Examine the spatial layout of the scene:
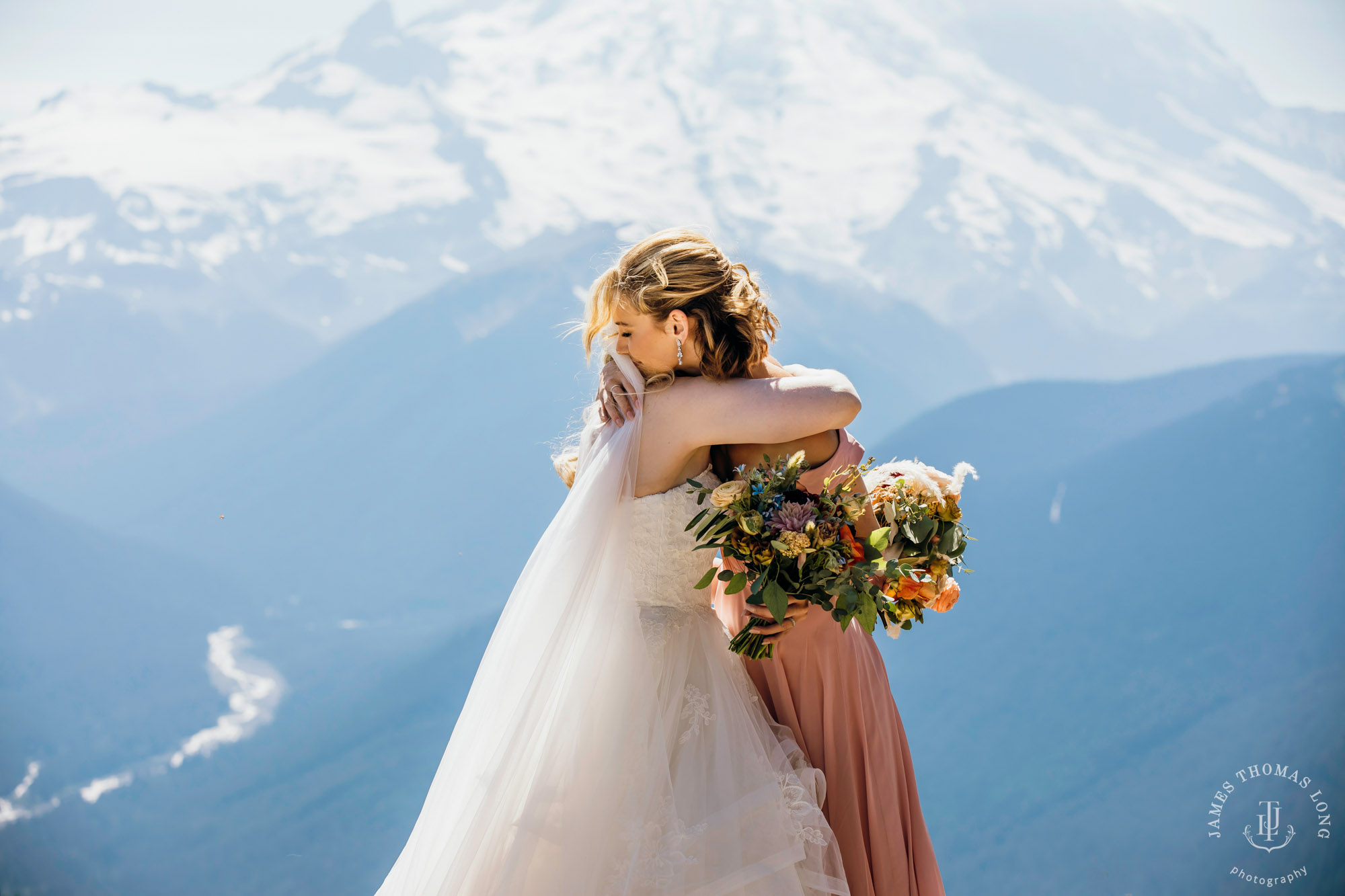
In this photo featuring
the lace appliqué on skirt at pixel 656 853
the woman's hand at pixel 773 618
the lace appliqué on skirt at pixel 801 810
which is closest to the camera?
the lace appliqué on skirt at pixel 656 853

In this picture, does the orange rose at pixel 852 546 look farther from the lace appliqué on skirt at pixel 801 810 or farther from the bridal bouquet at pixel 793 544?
the lace appliqué on skirt at pixel 801 810

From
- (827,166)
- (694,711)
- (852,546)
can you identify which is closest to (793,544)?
(852,546)

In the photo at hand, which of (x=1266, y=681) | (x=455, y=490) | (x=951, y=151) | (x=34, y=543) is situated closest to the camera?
(x=34, y=543)

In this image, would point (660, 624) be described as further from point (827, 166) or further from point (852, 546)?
point (827, 166)

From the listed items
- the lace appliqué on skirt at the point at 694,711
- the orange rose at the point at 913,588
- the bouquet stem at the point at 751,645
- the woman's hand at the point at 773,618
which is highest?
the orange rose at the point at 913,588

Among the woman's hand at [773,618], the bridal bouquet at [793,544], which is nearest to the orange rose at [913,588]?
the bridal bouquet at [793,544]

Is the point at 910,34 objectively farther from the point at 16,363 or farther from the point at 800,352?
the point at 16,363

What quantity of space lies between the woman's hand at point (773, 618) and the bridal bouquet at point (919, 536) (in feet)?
0.59

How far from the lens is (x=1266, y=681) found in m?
6.08

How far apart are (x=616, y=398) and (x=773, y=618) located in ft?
2.01

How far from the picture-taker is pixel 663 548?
6.50ft

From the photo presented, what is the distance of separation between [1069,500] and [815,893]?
6.12m

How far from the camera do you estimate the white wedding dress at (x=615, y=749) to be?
1686mm

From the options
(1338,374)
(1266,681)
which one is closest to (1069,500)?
(1266,681)
